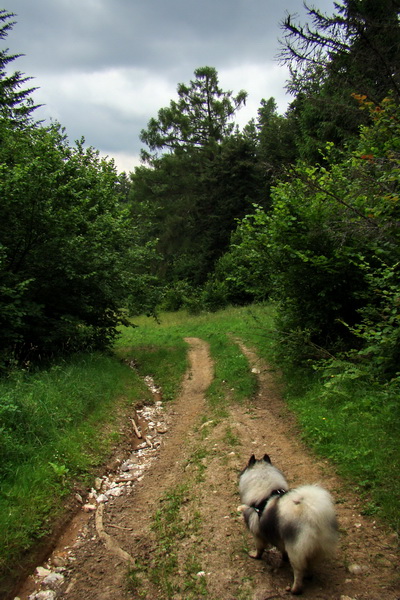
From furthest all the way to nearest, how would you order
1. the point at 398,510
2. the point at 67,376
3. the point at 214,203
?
1. the point at 214,203
2. the point at 67,376
3. the point at 398,510

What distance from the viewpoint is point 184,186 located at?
3888cm

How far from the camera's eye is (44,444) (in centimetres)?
585

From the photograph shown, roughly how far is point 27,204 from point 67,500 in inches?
291

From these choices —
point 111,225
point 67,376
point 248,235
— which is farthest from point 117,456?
point 111,225

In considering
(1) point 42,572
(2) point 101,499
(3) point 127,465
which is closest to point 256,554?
(1) point 42,572

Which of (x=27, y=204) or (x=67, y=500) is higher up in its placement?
(x=27, y=204)

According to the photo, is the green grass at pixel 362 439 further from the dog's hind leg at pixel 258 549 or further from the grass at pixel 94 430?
the dog's hind leg at pixel 258 549

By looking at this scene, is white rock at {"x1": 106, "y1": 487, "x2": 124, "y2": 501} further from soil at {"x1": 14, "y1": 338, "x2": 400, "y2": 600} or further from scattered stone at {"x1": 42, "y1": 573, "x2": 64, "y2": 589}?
scattered stone at {"x1": 42, "y1": 573, "x2": 64, "y2": 589}

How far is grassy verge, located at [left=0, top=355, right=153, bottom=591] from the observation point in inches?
169

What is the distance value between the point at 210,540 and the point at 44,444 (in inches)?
124

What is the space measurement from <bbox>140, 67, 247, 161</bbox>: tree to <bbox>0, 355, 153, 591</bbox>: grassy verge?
36448mm

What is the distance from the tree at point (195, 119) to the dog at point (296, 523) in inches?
1589

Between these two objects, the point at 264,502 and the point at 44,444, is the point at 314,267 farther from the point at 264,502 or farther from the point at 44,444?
the point at 44,444

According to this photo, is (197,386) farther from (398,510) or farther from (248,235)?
(398,510)
